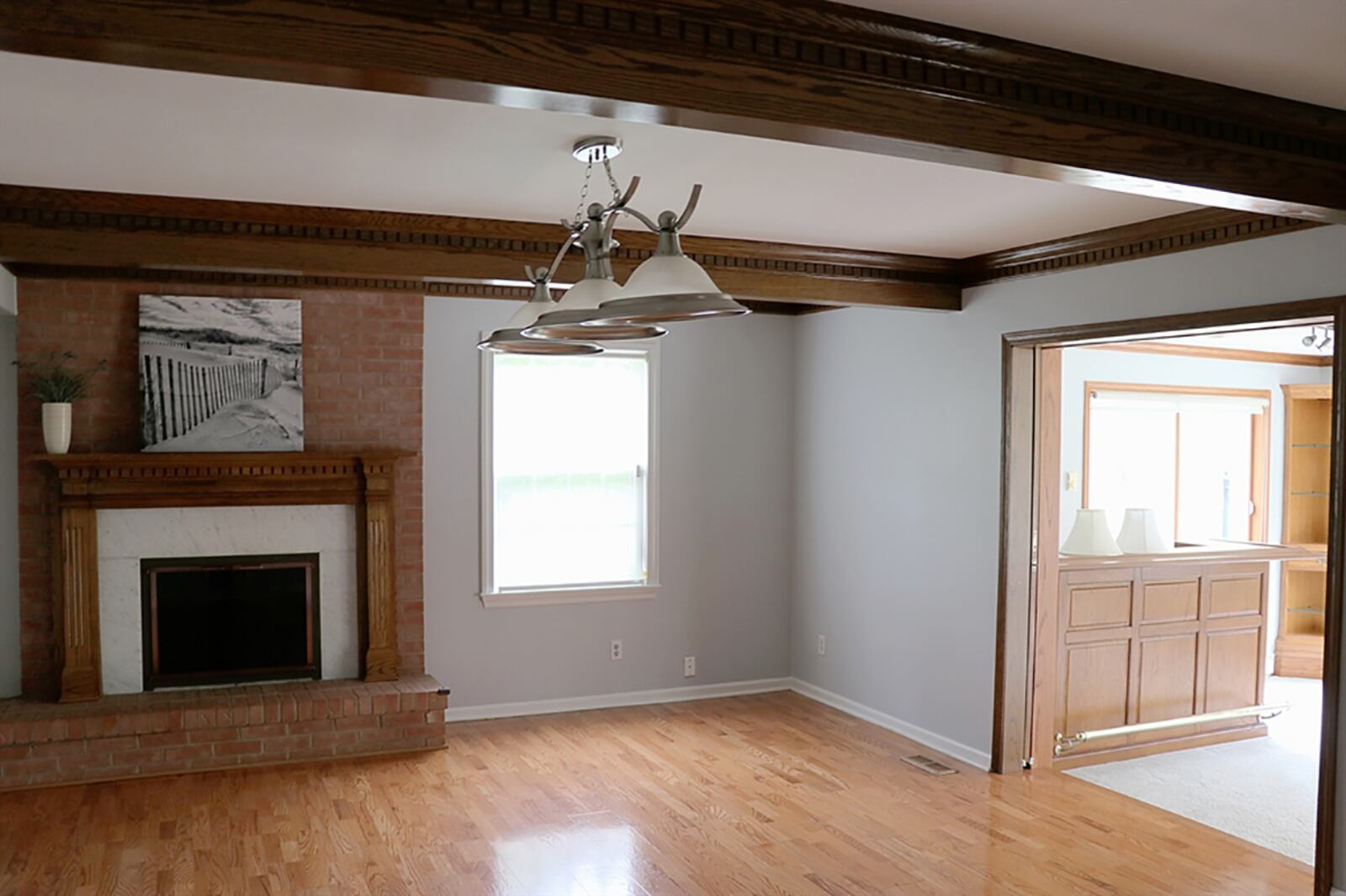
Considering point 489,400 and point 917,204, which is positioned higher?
point 917,204

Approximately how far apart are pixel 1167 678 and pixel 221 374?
5.11 meters

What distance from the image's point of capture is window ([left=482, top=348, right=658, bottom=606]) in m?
6.15

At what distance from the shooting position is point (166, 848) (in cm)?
414

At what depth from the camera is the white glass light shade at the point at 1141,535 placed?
5.77m

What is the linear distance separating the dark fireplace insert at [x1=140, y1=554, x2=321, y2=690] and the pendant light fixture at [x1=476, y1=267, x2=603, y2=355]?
111 inches

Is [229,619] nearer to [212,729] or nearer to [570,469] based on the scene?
[212,729]

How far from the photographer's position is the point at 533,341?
128 inches

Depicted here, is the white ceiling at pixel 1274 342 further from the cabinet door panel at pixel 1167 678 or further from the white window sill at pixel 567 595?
the white window sill at pixel 567 595

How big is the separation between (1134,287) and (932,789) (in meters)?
2.39

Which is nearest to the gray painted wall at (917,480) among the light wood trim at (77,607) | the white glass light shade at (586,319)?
the white glass light shade at (586,319)

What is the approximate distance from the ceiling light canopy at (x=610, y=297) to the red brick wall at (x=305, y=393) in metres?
2.55

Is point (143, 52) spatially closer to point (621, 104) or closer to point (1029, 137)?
point (621, 104)

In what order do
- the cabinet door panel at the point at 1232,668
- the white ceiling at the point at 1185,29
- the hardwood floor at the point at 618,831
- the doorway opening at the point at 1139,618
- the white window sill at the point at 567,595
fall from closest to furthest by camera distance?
the white ceiling at the point at 1185,29
the hardwood floor at the point at 618,831
the doorway opening at the point at 1139,618
the cabinet door panel at the point at 1232,668
the white window sill at the point at 567,595

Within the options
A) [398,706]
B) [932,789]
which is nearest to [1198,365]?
[932,789]
